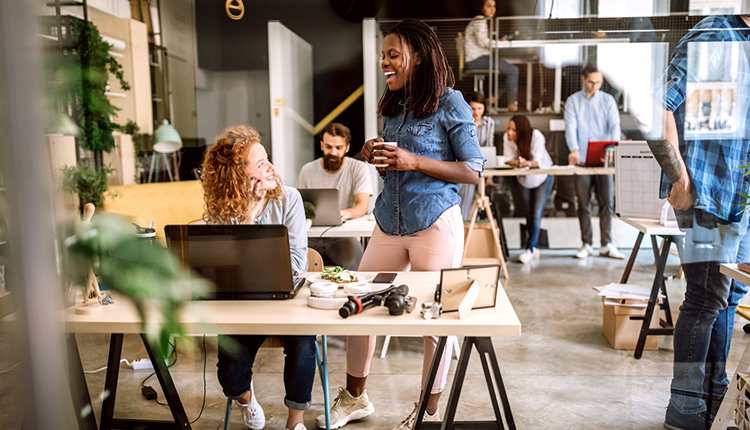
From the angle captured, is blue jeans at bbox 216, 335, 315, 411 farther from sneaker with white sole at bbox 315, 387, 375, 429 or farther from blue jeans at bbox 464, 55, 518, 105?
blue jeans at bbox 464, 55, 518, 105

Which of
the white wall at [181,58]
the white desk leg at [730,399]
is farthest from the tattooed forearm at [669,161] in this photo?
the white wall at [181,58]

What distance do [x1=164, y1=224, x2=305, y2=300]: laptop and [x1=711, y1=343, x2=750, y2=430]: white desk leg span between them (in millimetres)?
1323

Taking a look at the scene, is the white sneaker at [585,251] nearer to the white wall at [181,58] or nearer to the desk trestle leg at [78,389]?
the white wall at [181,58]

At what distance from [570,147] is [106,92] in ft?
16.0

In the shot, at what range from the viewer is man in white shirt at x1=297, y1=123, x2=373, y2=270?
9.45ft

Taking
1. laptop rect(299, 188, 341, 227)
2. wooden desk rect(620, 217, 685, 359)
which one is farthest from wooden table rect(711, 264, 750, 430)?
laptop rect(299, 188, 341, 227)

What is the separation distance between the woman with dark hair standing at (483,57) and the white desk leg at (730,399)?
6.71 ft

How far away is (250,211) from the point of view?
1.76m

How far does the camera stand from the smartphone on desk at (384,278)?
1.67 metres

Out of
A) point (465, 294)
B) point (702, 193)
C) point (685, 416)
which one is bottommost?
point (685, 416)

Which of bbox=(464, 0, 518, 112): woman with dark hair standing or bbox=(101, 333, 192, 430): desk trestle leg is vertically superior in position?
bbox=(464, 0, 518, 112): woman with dark hair standing

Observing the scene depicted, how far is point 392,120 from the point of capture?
6.46 ft

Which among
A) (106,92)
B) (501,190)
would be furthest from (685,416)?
(501,190)

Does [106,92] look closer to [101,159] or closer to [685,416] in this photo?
[101,159]
